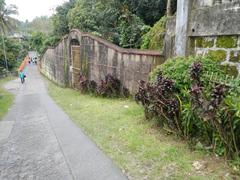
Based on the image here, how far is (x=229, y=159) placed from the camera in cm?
308

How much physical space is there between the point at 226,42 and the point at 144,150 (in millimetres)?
2205

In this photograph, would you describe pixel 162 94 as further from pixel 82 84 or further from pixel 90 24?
pixel 90 24

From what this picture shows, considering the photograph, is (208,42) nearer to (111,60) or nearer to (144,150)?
(144,150)

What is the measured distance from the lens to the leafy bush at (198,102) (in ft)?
9.81

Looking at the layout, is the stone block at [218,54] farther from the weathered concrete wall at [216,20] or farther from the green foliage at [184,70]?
the weathered concrete wall at [216,20]

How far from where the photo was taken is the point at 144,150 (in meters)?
3.79

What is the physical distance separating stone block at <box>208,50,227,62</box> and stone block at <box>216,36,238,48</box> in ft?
0.33

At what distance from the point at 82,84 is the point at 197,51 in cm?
711

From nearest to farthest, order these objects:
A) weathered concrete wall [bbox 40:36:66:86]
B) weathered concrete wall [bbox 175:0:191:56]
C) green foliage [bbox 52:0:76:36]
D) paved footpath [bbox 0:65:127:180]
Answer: paved footpath [bbox 0:65:127:180] < weathered concrete wall [bbox 175:0:191:56] < weathered concrete wall [bbox 40:36:66:86] < green foliage [bbox 52:0:76:36]

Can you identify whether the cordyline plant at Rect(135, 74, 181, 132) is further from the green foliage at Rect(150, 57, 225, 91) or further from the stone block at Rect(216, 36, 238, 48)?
the stone block at Rect(216, 36, 238, 48)

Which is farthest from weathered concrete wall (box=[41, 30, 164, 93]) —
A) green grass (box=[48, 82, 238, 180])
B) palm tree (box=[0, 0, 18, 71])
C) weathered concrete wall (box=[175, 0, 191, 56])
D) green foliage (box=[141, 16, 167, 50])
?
palm tree (box=[0, 0, 18, 71])

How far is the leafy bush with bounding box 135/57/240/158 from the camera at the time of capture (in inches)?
118

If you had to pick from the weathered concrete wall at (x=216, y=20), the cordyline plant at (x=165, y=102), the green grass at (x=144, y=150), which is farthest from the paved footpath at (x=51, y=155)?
the weathered concrete wall at (x=216, y=20)

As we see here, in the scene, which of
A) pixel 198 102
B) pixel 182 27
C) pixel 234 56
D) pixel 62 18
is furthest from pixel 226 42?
pixel 62 18
